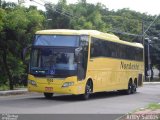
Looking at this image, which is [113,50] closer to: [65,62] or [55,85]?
[65,62]

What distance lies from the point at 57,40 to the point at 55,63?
1.14 m

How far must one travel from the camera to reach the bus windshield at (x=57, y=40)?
21.5m

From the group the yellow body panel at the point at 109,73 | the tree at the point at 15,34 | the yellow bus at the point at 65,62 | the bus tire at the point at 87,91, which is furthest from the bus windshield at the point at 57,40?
the tree at the point at 15,34

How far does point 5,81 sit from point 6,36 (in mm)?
5209

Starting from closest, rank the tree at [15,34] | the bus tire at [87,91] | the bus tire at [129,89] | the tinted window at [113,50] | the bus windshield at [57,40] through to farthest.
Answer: the bus windshield at [57,40] → the bus tire at [87,91] → the tinted window at [113,50] → the tree at [15,34] → the bus tire at [129,89]

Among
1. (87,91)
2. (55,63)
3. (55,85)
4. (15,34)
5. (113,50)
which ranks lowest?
(87,91)

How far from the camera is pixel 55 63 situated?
21.3 meters

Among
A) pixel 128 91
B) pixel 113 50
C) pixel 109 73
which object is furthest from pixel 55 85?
pixel 128 91

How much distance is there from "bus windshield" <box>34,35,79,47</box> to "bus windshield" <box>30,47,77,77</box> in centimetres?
28

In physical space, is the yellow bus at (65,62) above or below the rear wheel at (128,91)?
above

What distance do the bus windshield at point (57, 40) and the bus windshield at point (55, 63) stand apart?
11.2 inches

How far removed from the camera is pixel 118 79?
28.2m

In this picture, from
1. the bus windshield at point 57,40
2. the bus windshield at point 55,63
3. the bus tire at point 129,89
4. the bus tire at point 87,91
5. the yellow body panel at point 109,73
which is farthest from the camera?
the bus tire at point 129,89

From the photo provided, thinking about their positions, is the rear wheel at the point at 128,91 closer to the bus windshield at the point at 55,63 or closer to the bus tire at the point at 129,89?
the bus tire at the point at 129,89
